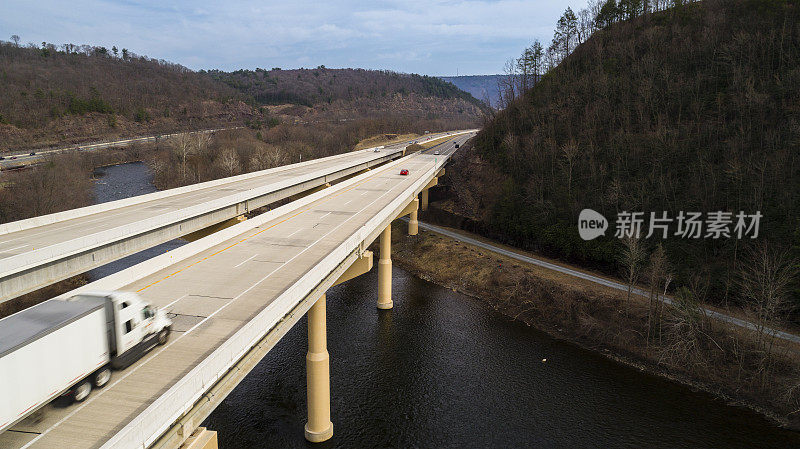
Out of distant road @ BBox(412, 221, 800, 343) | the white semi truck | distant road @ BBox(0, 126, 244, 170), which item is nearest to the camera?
the white semi truck

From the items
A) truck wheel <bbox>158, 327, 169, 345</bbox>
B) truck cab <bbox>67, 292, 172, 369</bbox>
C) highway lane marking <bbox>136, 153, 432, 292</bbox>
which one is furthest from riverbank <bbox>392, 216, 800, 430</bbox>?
truck cab <bbox>67, 292, 172, 369</bbox>

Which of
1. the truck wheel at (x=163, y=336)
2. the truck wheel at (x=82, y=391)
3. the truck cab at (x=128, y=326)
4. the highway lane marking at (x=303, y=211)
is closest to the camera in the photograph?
the truck wheel at (x=82, y=391)

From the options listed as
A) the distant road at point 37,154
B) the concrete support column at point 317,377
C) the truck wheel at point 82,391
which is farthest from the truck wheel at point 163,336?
the distant road at point 37,154

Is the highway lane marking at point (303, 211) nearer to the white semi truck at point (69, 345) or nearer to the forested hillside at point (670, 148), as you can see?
the white semi truck at point (69, 345)

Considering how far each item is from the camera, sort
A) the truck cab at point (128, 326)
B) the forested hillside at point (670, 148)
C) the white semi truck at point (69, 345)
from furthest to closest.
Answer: the forested hillside at point (670, 148), the truck cab at point (128, 326), the white semi truck at point (69, 345)

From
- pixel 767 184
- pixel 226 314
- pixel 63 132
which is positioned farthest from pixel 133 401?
pixel 63 132

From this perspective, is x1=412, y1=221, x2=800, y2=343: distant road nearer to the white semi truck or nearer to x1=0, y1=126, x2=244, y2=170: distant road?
the white semi truck

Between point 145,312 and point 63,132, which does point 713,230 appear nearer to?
point 145,312
